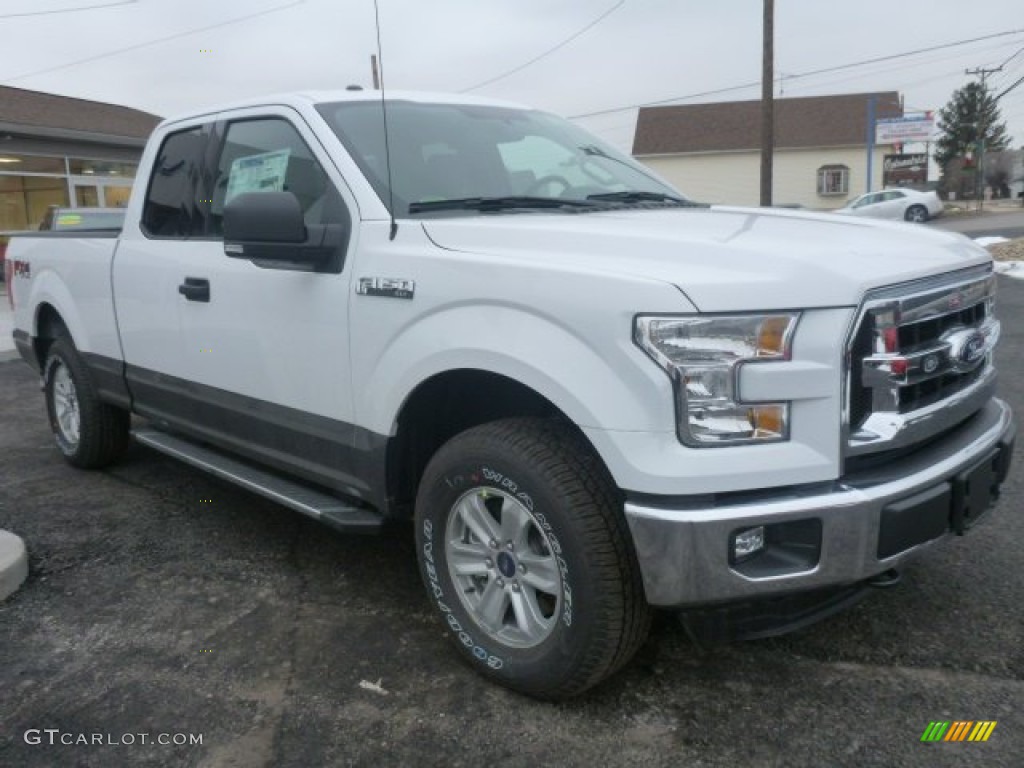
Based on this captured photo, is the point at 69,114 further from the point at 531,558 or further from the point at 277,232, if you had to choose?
the point at 531,558

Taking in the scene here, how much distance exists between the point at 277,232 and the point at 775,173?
150ft

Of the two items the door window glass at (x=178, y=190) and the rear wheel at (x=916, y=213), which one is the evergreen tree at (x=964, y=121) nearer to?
the rear wheel at (x=916, y=213)

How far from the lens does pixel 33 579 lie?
375 centimetres

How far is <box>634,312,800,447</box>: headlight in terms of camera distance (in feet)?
7.22

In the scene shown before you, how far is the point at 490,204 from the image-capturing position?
3.16 metres

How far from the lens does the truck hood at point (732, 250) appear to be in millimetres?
2215

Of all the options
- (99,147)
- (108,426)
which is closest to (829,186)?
(99,147)

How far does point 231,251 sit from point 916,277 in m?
2.38

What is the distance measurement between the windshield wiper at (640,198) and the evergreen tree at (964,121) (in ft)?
247

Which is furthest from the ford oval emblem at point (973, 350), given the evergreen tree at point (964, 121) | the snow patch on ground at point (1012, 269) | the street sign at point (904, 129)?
the evergreen tree at point (964, 121)

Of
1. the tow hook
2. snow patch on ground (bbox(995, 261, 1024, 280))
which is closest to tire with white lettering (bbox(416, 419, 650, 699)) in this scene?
the tow hook

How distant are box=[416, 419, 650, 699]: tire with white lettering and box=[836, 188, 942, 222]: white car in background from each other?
3152cm

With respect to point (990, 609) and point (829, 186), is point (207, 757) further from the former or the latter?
point (829, 186)

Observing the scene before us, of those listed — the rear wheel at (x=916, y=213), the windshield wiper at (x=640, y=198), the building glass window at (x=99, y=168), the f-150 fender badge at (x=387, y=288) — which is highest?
the building glass window at (x=99, y=168)
